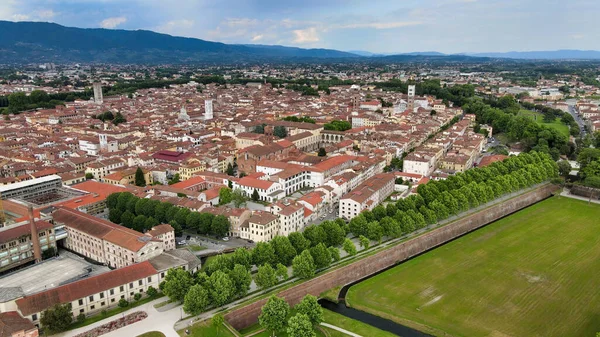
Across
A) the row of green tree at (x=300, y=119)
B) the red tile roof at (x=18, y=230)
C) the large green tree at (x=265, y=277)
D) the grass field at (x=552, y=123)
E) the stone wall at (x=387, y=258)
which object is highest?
the row of green tree at (x=300, y=119)

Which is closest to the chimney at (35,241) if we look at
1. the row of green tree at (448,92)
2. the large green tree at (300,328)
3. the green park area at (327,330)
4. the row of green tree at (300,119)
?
the green park area at (327,330)

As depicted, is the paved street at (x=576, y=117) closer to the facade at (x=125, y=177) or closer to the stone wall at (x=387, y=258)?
the stone wall at (x=387, y=258)

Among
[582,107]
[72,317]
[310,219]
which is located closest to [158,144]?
[310,219]

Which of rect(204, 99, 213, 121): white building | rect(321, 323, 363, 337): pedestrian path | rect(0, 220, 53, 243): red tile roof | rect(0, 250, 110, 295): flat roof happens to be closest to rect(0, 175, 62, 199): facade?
rect(0, 220, 53, 243): red tile roof

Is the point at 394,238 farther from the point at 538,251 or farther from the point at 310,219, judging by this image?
the point at 538,251

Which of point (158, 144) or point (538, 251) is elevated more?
point (158, 144)

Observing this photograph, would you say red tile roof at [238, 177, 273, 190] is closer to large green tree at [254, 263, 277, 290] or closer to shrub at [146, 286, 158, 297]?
large green tree at [254, 263, 277, 290]
